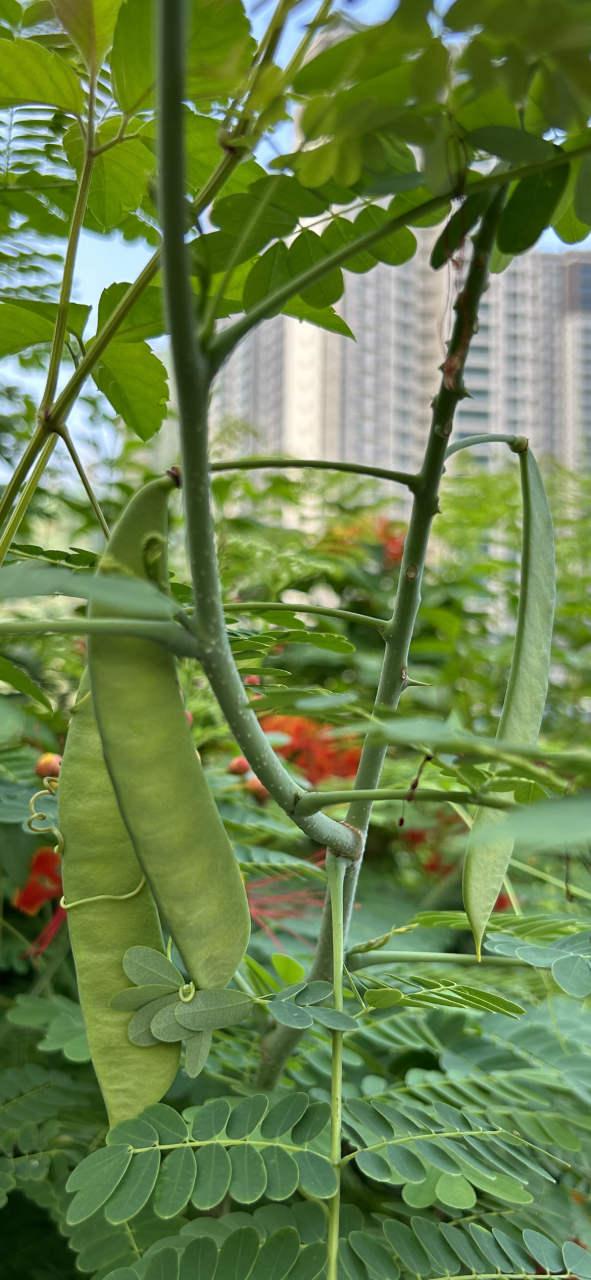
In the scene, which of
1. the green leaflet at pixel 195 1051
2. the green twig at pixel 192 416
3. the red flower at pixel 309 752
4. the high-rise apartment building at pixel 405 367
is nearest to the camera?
the green twig at pixel 192 416

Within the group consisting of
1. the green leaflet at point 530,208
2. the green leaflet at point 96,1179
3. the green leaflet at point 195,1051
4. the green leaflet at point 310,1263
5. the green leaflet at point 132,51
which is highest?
the green leaflet at point 132,51

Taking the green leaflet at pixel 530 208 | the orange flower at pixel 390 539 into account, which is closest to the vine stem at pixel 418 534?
the green leaflet at pixel 530 208

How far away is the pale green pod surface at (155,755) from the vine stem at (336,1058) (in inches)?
2.3

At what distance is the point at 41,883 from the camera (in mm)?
473

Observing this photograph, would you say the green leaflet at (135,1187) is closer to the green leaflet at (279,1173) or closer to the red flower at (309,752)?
Result: the green leaflet at (279,1173)

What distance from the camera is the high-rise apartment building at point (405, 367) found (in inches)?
121

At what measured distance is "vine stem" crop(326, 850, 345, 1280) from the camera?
245mm

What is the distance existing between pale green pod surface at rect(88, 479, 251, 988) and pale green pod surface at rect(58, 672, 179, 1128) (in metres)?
0.04

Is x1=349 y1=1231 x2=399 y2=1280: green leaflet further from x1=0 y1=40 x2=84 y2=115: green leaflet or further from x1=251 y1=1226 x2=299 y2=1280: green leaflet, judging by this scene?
x1=0 y1=40 x2=84 y2=115: green leaflet

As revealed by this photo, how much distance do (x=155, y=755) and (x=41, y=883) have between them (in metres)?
0.31

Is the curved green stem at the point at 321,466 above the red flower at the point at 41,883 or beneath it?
above

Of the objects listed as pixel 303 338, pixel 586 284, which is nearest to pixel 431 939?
pixel 303 338

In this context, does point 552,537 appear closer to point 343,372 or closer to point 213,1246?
point 213,1246

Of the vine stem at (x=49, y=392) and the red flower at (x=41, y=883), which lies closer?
the vine stem at (x=49, y=392)
